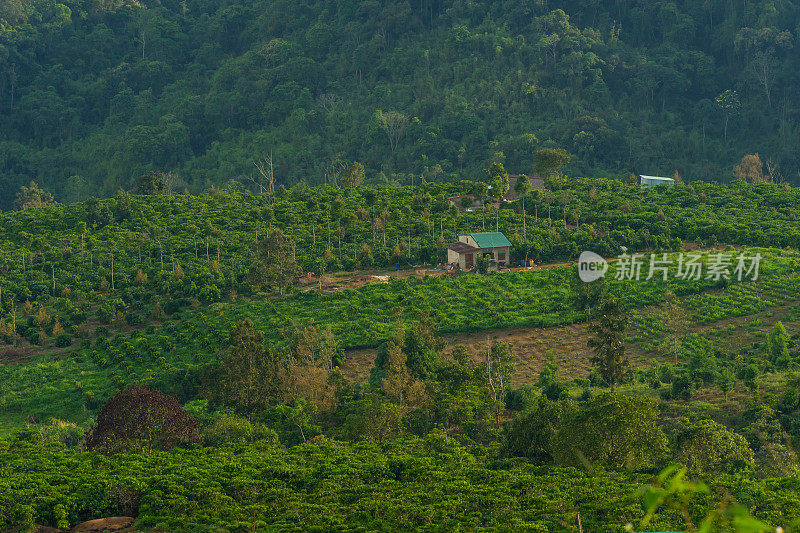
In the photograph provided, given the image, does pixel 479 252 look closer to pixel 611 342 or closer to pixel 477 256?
pixel 477 256

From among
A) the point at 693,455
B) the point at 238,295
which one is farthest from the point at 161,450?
the point at 238,295

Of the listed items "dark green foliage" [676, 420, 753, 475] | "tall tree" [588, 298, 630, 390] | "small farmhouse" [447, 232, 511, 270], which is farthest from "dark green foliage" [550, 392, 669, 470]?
"small farmhouse" [447, 232, 511, 270]

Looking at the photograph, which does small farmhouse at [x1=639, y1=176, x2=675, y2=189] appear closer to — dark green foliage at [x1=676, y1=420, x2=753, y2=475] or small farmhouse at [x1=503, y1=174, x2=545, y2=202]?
small farmhouse at [x1=503, y1=174, x2=545, y2=202]

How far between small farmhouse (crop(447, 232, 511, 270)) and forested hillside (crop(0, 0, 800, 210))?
2325 centimetres

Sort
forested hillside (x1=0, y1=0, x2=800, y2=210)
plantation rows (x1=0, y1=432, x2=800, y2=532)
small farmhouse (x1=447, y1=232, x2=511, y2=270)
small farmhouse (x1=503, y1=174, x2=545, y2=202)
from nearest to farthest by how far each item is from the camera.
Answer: plantation rows (x1=0, y1=432, x2=800, y2=532) → small farmhouse (x1=447, y1=232, x2=511, y2=270) → small farmhouse (x1=503, y1=174, x2=545, y2=202) → forested hillside (x1=0, y1=0, x2=800, y2=210)

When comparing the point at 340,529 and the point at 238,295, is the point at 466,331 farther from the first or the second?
the point at 340,529

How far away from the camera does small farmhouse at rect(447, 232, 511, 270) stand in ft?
133

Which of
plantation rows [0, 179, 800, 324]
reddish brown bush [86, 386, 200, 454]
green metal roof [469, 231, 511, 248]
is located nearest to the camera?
reddish brown bush [86, 386, 200, 454]

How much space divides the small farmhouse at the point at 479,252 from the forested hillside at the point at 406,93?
23252mm

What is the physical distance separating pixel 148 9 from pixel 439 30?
33.0m

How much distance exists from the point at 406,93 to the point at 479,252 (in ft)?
125

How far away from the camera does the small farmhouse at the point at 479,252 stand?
133ft

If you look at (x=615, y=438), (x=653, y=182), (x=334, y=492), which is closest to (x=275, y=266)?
(x=334, y=492)

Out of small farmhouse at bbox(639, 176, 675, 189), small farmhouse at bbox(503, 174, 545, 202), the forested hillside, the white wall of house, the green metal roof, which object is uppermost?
the forested hillside
